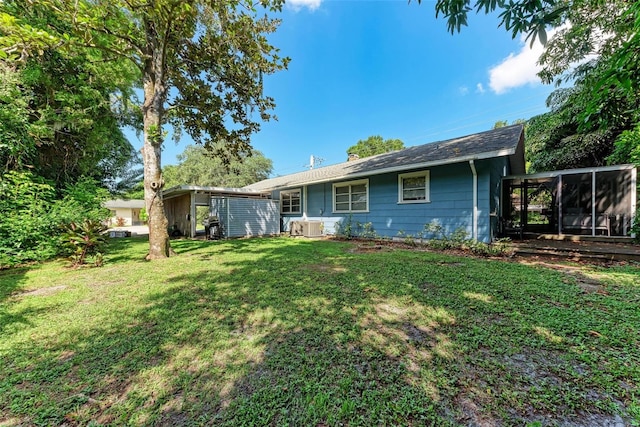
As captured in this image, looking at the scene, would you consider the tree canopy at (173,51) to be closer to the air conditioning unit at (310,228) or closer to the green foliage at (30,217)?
the green foliage at (30,217)

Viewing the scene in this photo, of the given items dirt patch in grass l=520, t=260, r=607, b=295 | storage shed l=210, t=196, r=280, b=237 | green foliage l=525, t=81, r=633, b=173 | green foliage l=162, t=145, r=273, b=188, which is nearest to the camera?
dirt patch in grass l=520, t=260, r=607, b=295

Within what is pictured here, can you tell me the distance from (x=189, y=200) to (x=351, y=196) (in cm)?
858

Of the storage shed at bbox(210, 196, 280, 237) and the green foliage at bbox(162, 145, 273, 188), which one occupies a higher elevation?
the green foliage at bbox(162, 145, 273, 188)

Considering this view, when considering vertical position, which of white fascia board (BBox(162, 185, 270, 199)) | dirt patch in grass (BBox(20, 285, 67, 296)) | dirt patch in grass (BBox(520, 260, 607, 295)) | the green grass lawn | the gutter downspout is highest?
A: white fascia board (BBox(162, 185, 270, 199))

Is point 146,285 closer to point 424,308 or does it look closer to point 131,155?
point 424,308

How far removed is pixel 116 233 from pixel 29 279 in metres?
10.6

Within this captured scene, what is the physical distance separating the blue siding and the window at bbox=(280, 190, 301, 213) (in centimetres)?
292

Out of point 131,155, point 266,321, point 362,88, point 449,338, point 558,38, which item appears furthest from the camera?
point 362,88

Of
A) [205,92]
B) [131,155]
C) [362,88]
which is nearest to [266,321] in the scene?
[205,92]

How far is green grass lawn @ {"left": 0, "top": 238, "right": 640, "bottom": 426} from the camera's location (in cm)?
158

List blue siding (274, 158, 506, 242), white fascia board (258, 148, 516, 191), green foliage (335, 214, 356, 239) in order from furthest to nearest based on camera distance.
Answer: green foliage (335, 214, 356, 239)
blue siding (274, 158, 506, 242)
white fascia board (258, 148, 516, 191)

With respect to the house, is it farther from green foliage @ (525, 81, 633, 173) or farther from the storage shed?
green foliage @ (525, 81, 633, 173)

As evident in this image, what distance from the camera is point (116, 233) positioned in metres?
13.6

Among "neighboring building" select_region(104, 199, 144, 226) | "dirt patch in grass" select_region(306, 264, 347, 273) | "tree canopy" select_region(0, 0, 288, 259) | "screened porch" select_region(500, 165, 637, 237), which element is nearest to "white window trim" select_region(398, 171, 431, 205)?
"screened porch" select_region(500, 165, 637, 237)
